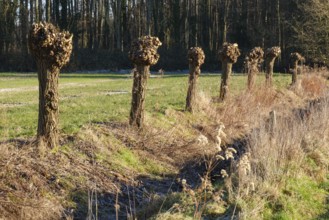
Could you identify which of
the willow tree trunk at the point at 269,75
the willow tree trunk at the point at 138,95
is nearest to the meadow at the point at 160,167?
the willow tree trunk at the point at 138,95

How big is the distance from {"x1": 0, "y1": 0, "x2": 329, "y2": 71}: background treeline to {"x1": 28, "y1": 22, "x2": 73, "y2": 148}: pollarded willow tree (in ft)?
103

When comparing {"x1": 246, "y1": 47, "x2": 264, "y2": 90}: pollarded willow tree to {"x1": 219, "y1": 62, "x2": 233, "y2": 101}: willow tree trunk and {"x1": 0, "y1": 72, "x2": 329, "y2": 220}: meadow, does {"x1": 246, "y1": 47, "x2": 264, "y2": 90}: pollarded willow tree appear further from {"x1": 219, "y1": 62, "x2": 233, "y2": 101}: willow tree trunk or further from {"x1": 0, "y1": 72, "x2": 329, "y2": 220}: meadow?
{"x1": 0, "y1": 72, "x2": 329, "y2": 220}: meadow

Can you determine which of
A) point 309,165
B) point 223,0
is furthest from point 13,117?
point 223,0

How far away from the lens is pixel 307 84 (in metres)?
20.4

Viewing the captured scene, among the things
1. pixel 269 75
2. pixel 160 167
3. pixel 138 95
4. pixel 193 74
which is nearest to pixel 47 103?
pixel 160 167

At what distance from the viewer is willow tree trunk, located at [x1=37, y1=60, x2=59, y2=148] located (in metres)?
7.49

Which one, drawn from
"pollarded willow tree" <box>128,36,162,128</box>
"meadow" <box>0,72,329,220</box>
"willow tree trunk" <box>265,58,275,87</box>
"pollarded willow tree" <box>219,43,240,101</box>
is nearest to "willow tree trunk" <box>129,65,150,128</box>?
"pollarded willow tree" <box>128,36,162,128</box>

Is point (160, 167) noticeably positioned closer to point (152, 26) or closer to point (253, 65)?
point (253, 65)

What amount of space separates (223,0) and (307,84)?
31098 millimetres

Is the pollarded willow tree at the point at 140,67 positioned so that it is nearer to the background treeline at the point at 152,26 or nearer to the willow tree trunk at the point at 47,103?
the willow tree trunk at the point at 47,103

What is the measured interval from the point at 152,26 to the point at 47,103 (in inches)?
1658

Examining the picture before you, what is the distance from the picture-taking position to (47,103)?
7.56m

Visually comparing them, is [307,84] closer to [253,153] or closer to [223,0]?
[253,153]

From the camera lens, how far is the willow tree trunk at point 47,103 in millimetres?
7492
